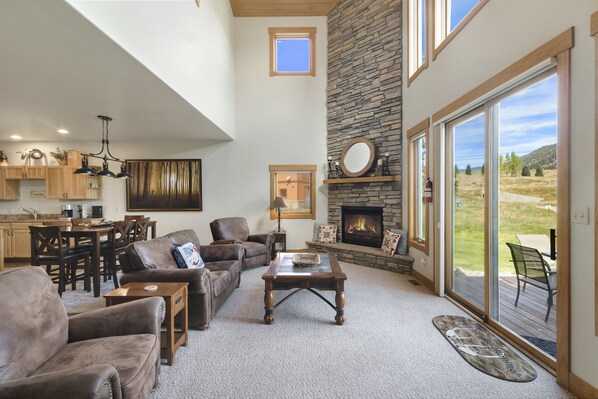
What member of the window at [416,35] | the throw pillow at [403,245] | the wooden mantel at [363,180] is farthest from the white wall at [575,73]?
the throw pillow at [403,245]

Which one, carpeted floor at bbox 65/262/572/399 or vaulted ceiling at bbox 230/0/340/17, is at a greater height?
vaulted ceiling at bbox 230/0/340/17

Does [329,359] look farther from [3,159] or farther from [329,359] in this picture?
[3,159]

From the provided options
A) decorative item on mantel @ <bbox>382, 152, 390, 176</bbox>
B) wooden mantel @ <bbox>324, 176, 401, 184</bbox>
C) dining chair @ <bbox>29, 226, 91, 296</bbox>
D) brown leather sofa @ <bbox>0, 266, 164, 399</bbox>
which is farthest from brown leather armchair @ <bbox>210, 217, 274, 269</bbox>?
brown leather sofa @ <bbox>0, 266, 164, 399</bbox>

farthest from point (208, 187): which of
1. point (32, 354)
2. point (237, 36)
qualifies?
point (32, 354)

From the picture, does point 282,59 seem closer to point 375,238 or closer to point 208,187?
point 208,187

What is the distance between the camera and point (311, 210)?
19.6 ft

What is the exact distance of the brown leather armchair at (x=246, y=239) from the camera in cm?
461

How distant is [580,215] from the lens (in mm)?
Answer: 1670

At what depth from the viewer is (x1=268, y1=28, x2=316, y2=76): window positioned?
5.94 m

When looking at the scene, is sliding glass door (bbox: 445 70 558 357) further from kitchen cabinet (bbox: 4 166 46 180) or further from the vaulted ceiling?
kitchen cabinet (bbox: 4 166 46 180)

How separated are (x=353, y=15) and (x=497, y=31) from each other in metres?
3.88

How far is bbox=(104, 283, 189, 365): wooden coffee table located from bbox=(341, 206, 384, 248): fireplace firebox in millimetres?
3725

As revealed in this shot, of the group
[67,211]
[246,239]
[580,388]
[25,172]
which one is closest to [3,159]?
[25,172]

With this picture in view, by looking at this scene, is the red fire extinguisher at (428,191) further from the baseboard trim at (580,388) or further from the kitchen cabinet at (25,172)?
the kitchen cabinet at (25,172)
